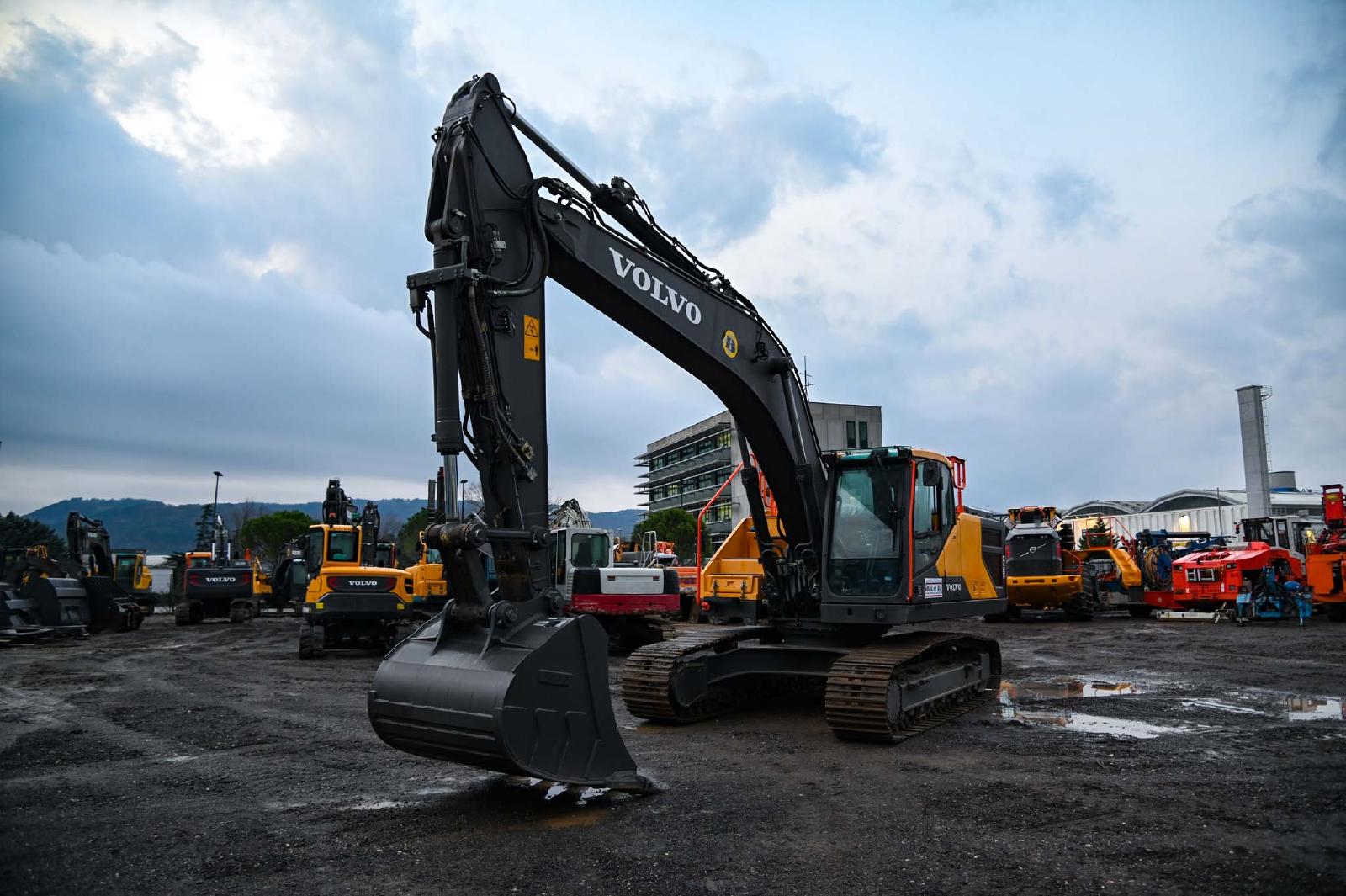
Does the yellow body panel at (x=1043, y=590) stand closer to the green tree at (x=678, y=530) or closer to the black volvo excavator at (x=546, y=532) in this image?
the black volvo excavator at (x=546, y=532)

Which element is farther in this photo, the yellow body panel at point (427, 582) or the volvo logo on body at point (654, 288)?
the yellow body panel at point (427, 582)

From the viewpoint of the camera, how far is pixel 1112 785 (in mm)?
6418

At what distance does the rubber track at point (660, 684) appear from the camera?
888 cm

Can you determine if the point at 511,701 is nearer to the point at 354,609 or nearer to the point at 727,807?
the point at 727,807

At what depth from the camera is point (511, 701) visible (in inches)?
206

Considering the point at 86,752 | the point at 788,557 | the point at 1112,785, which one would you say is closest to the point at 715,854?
the point at 1112,785

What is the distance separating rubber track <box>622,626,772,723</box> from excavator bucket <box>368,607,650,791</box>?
281cm

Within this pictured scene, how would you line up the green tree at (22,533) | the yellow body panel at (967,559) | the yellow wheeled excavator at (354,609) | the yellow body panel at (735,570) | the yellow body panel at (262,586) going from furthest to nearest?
the green tree at (22,533) → the yellow body panel at (262,586) → the yellow wheeled excavator at (354,609) → the yellow body panel at (735,570) → the yellow body panel at (967,559)

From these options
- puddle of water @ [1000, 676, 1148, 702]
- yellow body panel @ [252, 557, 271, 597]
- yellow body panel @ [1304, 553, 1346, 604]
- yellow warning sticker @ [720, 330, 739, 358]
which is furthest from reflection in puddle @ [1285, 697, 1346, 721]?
yellow body panel @ [252, 557, 271, 597]

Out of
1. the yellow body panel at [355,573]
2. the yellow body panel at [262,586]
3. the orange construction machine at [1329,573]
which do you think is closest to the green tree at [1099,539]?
the orange construction machine at [1329,573]

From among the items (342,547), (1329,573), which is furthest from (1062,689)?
(342,547)

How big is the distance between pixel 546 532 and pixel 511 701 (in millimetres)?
1293

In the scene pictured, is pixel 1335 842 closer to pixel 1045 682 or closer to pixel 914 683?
pixel 914 683

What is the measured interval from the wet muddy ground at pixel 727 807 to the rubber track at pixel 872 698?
179 millimetres
